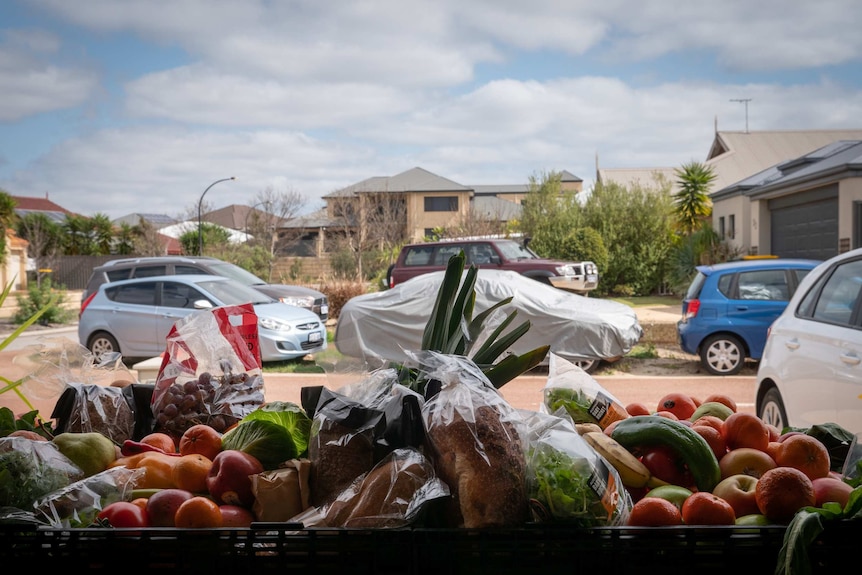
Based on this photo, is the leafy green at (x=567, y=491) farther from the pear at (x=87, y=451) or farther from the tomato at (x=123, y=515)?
the pear at (x=87, y=451)

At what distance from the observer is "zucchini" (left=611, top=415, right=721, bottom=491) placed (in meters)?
1.96

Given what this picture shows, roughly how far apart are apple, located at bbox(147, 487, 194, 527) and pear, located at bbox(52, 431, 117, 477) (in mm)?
456

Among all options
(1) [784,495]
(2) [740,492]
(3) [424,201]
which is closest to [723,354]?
(2) [740,492]

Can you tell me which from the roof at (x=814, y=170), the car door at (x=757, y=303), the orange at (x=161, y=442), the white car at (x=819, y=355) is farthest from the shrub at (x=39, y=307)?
the orange at (x=161, y=442)

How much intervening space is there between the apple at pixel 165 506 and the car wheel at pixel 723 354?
36.9ft

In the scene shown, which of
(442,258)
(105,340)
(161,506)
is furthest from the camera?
(442,258)

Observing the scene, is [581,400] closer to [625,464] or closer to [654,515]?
[625,464]

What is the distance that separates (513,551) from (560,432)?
1.25 ft

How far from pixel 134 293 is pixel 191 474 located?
12703 mm

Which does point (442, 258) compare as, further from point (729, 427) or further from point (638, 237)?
point (729, 427)

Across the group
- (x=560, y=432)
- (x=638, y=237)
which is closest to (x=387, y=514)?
(x=560, y=432)

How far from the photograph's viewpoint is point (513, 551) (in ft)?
4.83

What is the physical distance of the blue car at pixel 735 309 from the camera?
11.7 metres

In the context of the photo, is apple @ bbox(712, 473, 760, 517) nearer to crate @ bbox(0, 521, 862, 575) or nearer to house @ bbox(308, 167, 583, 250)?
crate @ bbox(0, 521, 862, 575)
